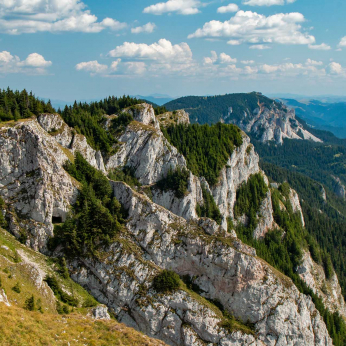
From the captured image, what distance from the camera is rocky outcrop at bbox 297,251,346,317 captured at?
108 m

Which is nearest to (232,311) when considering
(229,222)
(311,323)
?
(311,323)

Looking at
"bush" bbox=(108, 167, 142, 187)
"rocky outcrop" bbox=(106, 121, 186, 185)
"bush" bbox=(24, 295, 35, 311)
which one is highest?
"rocky outcrop" bbox=(106, 121, 186, 185)

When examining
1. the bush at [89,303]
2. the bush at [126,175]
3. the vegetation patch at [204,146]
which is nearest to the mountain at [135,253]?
the bush at [89,303]

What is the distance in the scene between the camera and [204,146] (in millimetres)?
118312

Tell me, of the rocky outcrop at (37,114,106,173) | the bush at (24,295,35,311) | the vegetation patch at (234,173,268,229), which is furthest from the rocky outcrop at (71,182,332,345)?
the vegetation patch at (234,173,268,229)

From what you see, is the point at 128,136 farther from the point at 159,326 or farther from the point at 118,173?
the point at 159,326

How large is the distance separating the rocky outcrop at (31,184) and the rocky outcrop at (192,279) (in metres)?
9.18

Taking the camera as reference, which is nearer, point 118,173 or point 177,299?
point 177,299

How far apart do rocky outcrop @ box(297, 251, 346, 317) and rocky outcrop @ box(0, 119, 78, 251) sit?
8839cm

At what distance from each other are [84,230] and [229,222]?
68.2 metres

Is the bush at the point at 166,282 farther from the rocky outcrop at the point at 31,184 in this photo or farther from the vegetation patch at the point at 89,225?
the rocky outcrop at the point at 31,184

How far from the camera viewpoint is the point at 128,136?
93250 mm

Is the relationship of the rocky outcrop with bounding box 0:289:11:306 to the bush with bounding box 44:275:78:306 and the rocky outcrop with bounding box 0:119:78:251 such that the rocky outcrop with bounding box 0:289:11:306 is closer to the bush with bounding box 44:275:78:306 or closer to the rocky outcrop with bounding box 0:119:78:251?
the bush with bounding box 44:275:78:306

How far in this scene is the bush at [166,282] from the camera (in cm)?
5272
